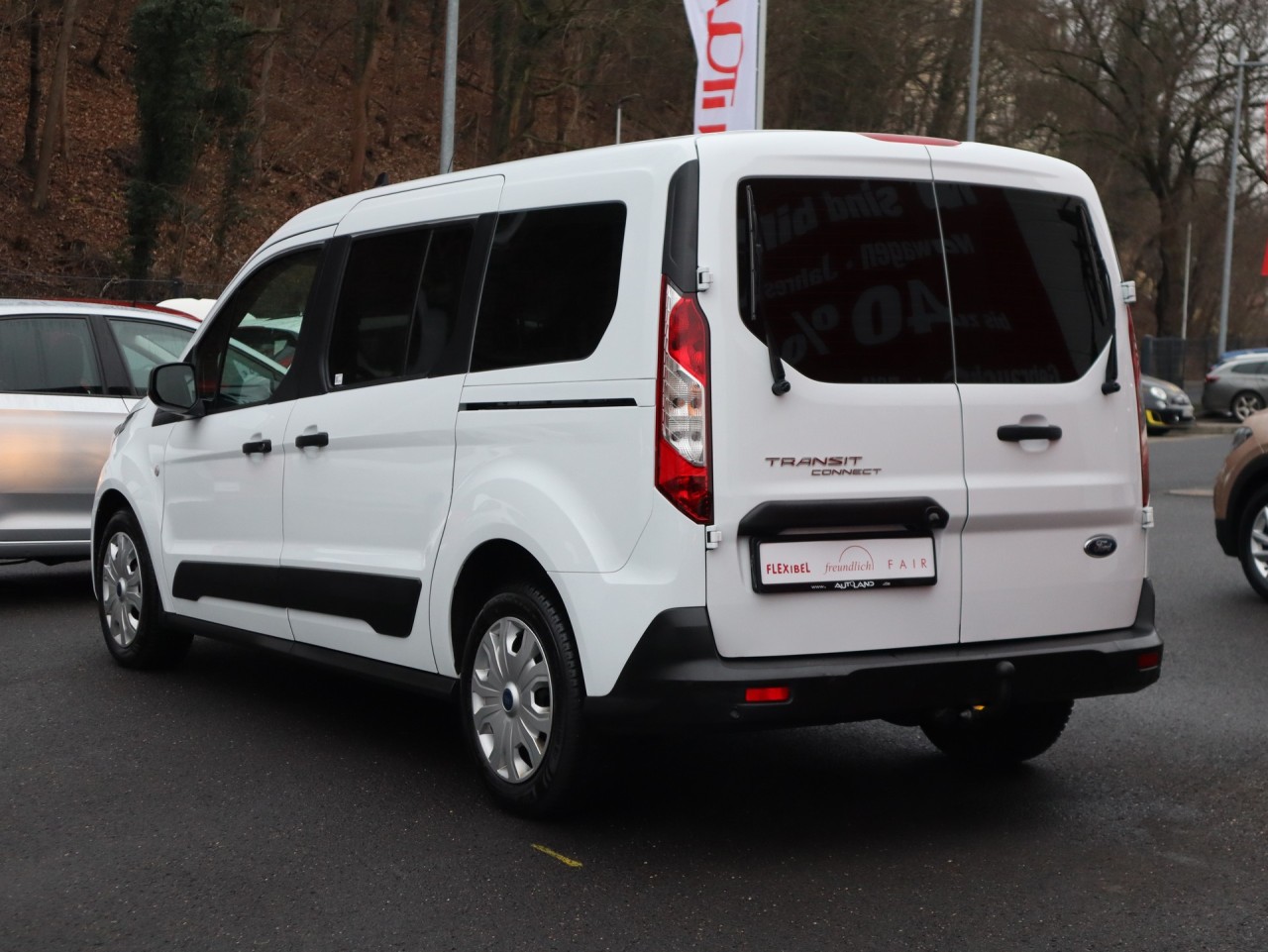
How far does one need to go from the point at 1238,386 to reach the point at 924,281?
3178cm

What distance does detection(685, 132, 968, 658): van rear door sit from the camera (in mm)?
4523

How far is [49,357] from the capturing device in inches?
369

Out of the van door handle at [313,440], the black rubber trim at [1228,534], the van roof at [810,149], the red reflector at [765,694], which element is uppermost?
the van roof at [810,149]

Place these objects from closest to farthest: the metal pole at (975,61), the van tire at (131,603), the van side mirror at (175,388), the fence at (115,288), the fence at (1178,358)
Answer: the van side mirror at (175,388)
the van tire at (131,603)
the fence at (115,288)
the metal pole at (975,61)
the fence at (1178,358)

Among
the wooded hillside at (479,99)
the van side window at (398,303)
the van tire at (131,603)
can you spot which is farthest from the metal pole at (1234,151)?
the van side window at (398,303)

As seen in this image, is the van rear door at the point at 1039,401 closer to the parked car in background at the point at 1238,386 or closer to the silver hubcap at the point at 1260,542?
the silver hubcap at the point at 1260,542

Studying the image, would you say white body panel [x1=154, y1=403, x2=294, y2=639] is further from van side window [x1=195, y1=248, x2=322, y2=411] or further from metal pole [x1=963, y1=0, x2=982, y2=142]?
metal pole [x1=963, y1=0, x2=982, y2=142]

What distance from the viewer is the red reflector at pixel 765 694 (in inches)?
176

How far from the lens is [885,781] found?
18.6 ft

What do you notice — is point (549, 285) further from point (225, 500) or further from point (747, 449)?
point (225, 500)

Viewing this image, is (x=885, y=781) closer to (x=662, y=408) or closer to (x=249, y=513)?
(x=662, y=408)

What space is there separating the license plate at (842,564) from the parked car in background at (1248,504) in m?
6.03

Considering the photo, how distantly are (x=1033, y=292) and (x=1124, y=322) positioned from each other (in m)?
0.38

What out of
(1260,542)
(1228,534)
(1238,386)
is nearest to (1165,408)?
(1238,386)
